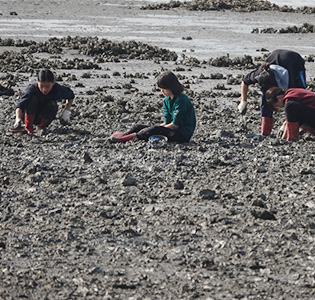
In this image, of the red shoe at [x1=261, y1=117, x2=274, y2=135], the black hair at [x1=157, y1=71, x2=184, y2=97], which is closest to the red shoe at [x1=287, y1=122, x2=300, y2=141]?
the red shoe at [x1=261, y1=117, x2=274, y2=135]

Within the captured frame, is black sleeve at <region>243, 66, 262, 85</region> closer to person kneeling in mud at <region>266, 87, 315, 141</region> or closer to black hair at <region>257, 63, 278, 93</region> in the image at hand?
black hair at <region>257, 63, 278, 93</region>

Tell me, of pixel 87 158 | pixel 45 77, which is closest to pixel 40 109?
pixel 45 77

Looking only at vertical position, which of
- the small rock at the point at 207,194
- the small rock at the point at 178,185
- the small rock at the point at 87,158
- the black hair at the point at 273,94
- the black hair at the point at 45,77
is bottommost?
the small rock at the point at 87,158

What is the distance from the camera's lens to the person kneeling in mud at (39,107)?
10.8m

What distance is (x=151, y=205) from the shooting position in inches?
290

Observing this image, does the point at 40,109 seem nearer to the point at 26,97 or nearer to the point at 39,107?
the point at 39,107

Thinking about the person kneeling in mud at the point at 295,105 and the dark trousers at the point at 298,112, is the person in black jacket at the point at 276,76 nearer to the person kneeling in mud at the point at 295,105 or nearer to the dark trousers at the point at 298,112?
the person kneeling in mud at the point at 295,105

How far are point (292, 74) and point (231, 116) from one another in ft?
6.24

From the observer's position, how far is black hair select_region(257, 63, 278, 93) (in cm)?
998

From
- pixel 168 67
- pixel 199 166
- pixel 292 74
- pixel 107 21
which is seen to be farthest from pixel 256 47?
pixel 199 166

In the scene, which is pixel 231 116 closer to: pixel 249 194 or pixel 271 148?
pixel 271 148

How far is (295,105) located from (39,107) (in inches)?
124

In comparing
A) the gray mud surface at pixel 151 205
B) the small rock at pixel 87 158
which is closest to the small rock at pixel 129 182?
the gray mud surface at pixel 151 205

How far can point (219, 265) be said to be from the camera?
5.93 m
